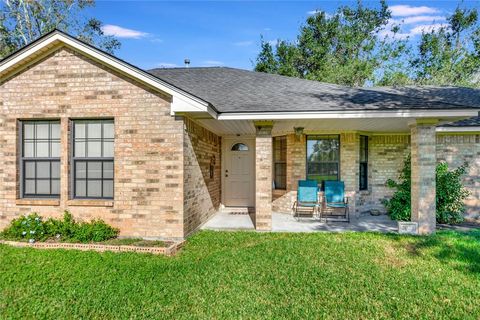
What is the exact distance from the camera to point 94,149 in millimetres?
6289

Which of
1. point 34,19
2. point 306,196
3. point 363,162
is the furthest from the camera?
point 34,19

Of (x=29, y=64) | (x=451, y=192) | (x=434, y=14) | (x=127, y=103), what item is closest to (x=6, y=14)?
(x=29, y=64)

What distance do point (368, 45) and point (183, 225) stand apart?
2595 cm

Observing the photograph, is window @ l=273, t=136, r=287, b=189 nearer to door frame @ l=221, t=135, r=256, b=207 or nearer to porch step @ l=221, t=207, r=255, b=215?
door frame @ l=221, t=135, r=256, b=207

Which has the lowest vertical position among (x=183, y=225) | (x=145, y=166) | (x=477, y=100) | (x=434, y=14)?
(x=183, y=225)

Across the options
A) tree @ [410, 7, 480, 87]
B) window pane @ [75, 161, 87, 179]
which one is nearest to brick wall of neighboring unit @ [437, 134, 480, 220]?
window pane @ [75, 161, 87, 179]

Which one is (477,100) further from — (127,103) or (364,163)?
(127,103)

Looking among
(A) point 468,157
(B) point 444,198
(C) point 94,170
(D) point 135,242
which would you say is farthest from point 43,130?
(A) point 468,157

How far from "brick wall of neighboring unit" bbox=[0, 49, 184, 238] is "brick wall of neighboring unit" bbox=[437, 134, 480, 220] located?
316 inches

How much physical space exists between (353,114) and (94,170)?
5.89 m

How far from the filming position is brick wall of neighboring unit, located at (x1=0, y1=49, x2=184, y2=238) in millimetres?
5977

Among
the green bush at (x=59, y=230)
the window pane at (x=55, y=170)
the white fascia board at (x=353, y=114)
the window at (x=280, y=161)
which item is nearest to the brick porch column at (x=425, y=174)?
the white fascia board at (x=353, y=114)

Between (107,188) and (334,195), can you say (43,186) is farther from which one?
(334,195)

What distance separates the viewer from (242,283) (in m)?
3.94
